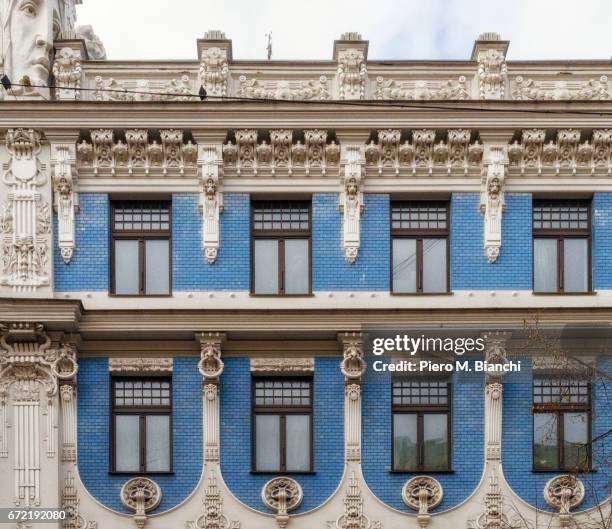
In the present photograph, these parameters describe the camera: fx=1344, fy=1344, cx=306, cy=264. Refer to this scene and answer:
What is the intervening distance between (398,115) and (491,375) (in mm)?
5578

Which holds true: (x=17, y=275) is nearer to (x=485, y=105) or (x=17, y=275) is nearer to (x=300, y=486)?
(x=300, y=486)

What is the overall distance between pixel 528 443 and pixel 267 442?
5166 millimetres

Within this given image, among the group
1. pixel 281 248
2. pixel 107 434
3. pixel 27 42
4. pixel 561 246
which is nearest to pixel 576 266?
pixel 561 246

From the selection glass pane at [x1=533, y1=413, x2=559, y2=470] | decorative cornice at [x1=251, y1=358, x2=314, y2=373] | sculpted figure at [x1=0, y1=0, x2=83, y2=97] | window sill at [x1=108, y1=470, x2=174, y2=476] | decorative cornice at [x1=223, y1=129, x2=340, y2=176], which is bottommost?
window sill at [x1=108, y1=470, x2=174, y2=476]

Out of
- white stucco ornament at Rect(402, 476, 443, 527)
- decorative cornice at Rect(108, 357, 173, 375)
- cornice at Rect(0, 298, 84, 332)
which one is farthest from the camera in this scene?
decorative cornice at Rect(108, 357, 173, 375)

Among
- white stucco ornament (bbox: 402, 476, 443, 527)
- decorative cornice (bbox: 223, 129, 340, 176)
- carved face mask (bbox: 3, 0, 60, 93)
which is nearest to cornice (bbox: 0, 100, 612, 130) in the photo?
decorative cornice (bbox: 223, 129, 340, 176)

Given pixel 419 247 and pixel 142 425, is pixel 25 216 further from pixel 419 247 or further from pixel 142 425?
pixel 419 247

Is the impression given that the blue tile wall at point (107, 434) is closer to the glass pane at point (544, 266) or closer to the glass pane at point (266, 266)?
the glass pane at point (266, 266)

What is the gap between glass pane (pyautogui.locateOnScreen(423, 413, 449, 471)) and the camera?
2664 centimetres

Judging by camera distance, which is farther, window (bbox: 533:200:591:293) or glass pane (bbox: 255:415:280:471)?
window (bbox: 533:200:591:293)

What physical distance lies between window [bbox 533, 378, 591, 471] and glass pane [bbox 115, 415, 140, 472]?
7.89 meters

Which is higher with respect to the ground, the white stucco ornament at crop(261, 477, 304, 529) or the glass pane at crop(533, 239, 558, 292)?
the glass pane at crop(533, 239, 558, 292)

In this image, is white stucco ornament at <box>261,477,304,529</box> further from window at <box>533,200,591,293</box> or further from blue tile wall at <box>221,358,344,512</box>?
window at <box>533,200,591,293</box>

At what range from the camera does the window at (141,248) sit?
2744 cm
